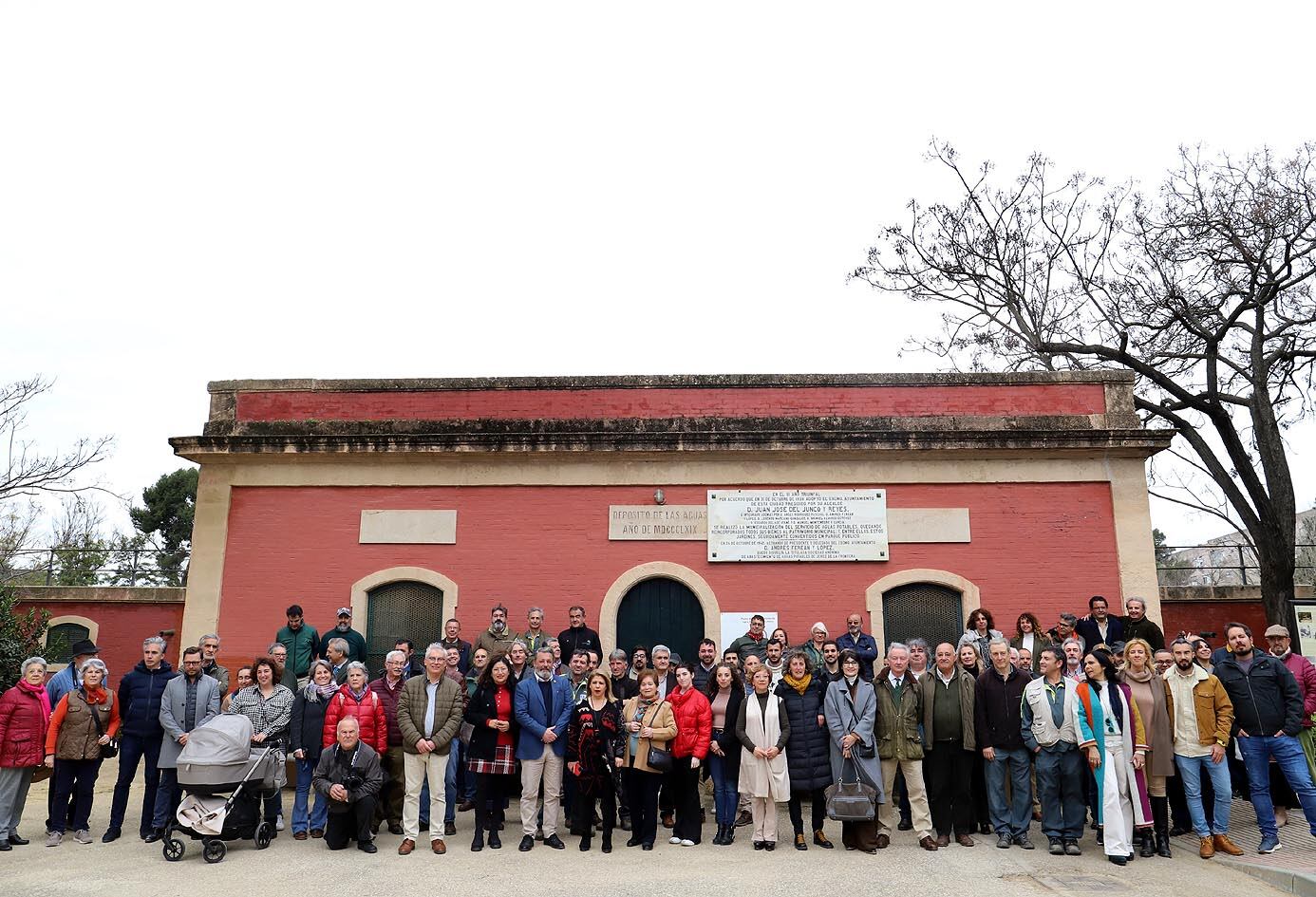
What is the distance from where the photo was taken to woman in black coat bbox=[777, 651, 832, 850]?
7895 millimetres

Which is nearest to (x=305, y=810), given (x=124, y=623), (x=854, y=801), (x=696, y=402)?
(x=854, y=801)

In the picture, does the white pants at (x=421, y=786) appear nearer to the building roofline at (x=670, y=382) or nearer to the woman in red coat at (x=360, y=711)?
the woman in red coat at (x=360, y=711)

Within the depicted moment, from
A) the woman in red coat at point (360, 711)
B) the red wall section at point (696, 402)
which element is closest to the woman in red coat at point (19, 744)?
the woman in red coat at point (360, 711)

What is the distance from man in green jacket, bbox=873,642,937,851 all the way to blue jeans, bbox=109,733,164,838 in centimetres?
645

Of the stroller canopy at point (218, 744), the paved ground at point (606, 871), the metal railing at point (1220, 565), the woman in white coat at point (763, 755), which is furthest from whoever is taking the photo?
the metal railing at point (1220, 565)

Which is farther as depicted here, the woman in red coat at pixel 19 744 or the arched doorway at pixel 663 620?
the arched doorway at pixel 663 620

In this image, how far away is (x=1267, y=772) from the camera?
786 cm

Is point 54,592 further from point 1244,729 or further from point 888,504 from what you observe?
point 1244,729

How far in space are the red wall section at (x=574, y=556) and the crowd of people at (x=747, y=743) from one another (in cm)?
327

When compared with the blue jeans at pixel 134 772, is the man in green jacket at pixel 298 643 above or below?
above

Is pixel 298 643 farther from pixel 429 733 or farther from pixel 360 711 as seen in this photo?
pixel 429 733

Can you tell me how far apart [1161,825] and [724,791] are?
368 centimetres

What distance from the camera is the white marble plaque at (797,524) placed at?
11.9 metres

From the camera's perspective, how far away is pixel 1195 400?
692 inches
